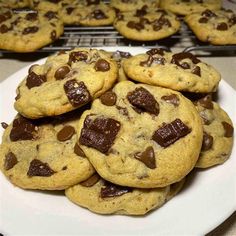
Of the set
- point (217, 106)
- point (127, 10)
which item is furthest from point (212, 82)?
point (127, 10)

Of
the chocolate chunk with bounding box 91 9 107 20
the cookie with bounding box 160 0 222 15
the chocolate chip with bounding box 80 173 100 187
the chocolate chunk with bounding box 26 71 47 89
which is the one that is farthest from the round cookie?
the cookie with bounding box 160 0 222 15

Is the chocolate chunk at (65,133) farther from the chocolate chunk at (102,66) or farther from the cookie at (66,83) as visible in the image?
the chocolate chunk at (102,66)

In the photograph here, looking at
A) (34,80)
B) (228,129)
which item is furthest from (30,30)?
(228,129)

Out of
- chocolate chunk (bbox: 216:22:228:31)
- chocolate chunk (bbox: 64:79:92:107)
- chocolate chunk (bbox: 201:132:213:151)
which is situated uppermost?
chocolate chunk (bbox: 64:79:92:107)

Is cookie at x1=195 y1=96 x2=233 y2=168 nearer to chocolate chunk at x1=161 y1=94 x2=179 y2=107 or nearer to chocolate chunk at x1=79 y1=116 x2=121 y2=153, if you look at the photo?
chocolate chunk at x1=161 y1=94 x2=179 y2=107

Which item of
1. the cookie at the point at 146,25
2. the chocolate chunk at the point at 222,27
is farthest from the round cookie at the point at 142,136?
the chocolate chunk at the point at 222,27

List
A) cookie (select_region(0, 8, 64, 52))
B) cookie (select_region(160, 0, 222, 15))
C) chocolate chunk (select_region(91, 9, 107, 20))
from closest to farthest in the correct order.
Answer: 1. cookie (select_region(0, 8, 64, 52))
2. chocolate chunk (select_region(91, 9, 107, 20))
3. cookie (select_region(160, 0, 222, 15))

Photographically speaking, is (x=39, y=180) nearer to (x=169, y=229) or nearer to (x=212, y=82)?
(x=169, y=229)

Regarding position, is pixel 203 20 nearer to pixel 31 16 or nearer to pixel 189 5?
pixel 189 5
